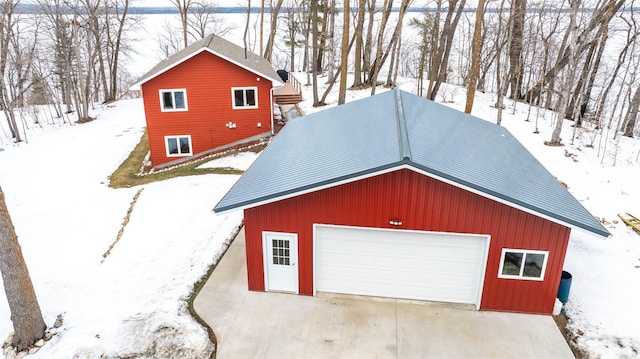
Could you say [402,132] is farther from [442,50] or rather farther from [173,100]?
[442,50]

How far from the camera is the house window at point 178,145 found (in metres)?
22.1

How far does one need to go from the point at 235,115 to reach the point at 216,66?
280 cm

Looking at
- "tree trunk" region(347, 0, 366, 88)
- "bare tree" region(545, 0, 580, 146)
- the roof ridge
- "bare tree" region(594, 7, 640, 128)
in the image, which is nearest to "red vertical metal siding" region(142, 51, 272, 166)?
"tree trunk" region(347, 0, 366, 88)

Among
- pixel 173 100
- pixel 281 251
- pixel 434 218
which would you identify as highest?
pixel 173 100

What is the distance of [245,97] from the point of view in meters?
22.1

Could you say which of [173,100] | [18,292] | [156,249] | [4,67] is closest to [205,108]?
[173,100]

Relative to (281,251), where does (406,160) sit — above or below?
above

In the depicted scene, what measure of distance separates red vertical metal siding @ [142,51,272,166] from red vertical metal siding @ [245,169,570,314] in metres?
14.0

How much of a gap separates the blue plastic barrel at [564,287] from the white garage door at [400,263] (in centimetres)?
191

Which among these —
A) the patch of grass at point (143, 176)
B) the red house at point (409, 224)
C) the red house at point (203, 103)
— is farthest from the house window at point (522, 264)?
the red house at point (203, 103)

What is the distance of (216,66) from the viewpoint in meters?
21.2

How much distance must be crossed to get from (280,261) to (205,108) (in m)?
14.4

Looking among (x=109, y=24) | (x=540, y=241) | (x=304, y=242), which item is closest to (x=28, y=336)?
(x=304, y=242)

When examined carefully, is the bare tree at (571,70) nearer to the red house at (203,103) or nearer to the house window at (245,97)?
the red house at (203,103)
